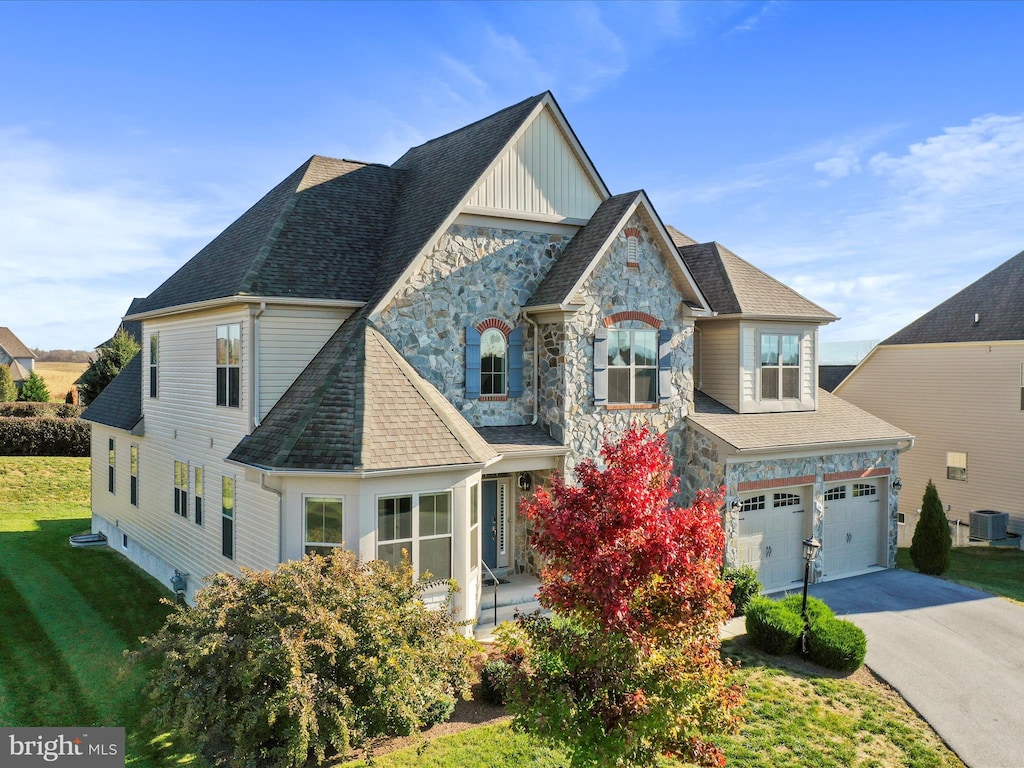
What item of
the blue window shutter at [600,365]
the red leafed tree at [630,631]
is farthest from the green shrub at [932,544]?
the red leafed tree at [630,631]

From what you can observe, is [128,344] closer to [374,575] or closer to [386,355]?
[386,355]

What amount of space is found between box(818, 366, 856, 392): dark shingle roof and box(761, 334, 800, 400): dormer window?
1459cm

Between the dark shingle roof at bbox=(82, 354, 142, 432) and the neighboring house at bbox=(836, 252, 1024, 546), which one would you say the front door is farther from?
the neighboring house at bbox=(836, 252, 1024, 546)

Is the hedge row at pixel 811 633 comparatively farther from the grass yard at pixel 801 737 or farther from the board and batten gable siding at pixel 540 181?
the board and batten gable siding at pixel 540 181

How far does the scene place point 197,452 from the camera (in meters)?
16.9

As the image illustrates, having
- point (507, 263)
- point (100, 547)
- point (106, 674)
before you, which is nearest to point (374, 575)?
point (106, 674)

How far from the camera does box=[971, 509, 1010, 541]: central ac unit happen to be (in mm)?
24719

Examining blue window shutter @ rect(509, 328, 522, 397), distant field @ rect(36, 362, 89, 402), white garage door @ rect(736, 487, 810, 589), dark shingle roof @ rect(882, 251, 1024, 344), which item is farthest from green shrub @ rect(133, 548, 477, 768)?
distant field @ rect(36, 362, 89, 402)

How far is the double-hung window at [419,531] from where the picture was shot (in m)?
12.7

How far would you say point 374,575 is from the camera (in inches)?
418

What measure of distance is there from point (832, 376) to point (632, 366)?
21698 millimetres

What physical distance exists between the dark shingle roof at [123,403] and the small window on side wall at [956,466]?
2719cm

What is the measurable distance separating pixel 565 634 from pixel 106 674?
9.15m

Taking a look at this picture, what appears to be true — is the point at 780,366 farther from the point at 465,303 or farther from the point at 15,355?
the point at 15,355
